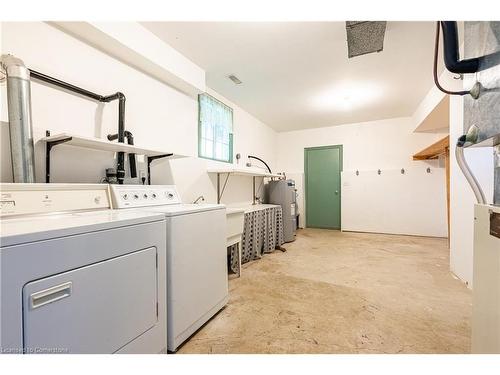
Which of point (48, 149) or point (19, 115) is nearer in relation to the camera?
point (19, 115)

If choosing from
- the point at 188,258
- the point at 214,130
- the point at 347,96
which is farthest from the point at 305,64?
the point at 188,258

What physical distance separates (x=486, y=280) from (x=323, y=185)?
16.0 feet

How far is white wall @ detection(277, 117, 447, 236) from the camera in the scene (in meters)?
4.62

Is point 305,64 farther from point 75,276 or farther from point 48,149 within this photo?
point 75,276

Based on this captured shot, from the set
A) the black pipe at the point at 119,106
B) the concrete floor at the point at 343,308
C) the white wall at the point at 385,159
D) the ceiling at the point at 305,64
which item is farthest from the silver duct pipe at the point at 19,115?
the white wall at the point at 385,159

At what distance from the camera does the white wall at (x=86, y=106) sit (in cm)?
150

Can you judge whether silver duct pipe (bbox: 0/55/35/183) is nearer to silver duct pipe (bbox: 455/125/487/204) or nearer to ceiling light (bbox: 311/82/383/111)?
silver duct pipe (bbox: 455/125/487/204)

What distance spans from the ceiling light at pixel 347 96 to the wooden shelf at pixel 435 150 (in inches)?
47.7

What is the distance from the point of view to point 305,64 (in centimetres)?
273

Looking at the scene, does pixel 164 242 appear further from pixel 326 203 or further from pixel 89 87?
pixel 326 203

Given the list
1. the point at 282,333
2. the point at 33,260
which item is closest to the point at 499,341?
the point at 282,333

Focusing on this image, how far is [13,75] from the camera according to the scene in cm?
128

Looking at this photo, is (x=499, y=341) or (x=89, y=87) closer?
(x=499, y=341)
